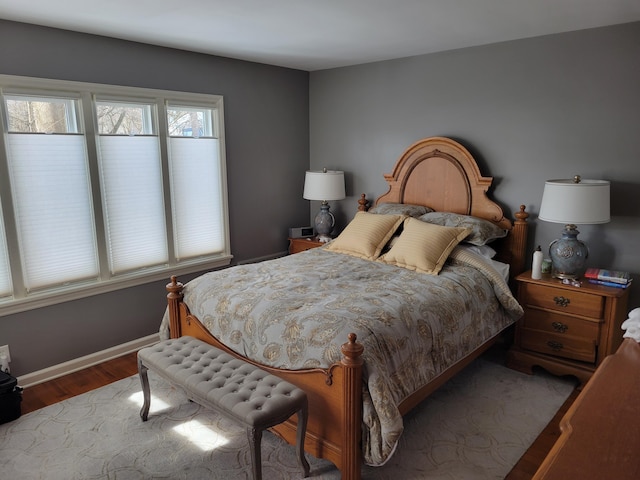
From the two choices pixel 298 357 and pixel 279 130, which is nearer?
pixel 298 357

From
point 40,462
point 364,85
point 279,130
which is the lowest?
point 40,462

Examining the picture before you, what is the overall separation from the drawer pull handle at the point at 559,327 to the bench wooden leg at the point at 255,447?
2183 millimetres

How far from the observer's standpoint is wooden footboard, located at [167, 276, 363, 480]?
1951mm

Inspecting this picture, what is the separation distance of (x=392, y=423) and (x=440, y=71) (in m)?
2.97

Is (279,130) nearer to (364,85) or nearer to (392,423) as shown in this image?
(364,85)

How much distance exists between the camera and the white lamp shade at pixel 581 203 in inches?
112

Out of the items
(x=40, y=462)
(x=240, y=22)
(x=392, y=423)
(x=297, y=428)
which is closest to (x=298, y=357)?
(x=297, y=428)

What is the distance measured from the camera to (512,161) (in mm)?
3523

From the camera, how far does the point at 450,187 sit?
12.5 feet

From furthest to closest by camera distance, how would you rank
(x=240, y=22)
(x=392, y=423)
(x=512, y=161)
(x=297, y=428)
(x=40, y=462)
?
(x=512, y=161) → (x=240, y=22) → (x=40, y=462) → (x=297, y=428) → (x=392, y=423)

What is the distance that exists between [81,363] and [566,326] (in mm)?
3450

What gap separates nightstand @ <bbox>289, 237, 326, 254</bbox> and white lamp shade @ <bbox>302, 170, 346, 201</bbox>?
0.43 m

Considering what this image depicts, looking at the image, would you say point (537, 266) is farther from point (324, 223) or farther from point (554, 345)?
point (324, 223)

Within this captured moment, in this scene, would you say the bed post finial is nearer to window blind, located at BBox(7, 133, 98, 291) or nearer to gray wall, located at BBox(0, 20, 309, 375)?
gray wall, located at BBox(0, 20, 309, 375)
